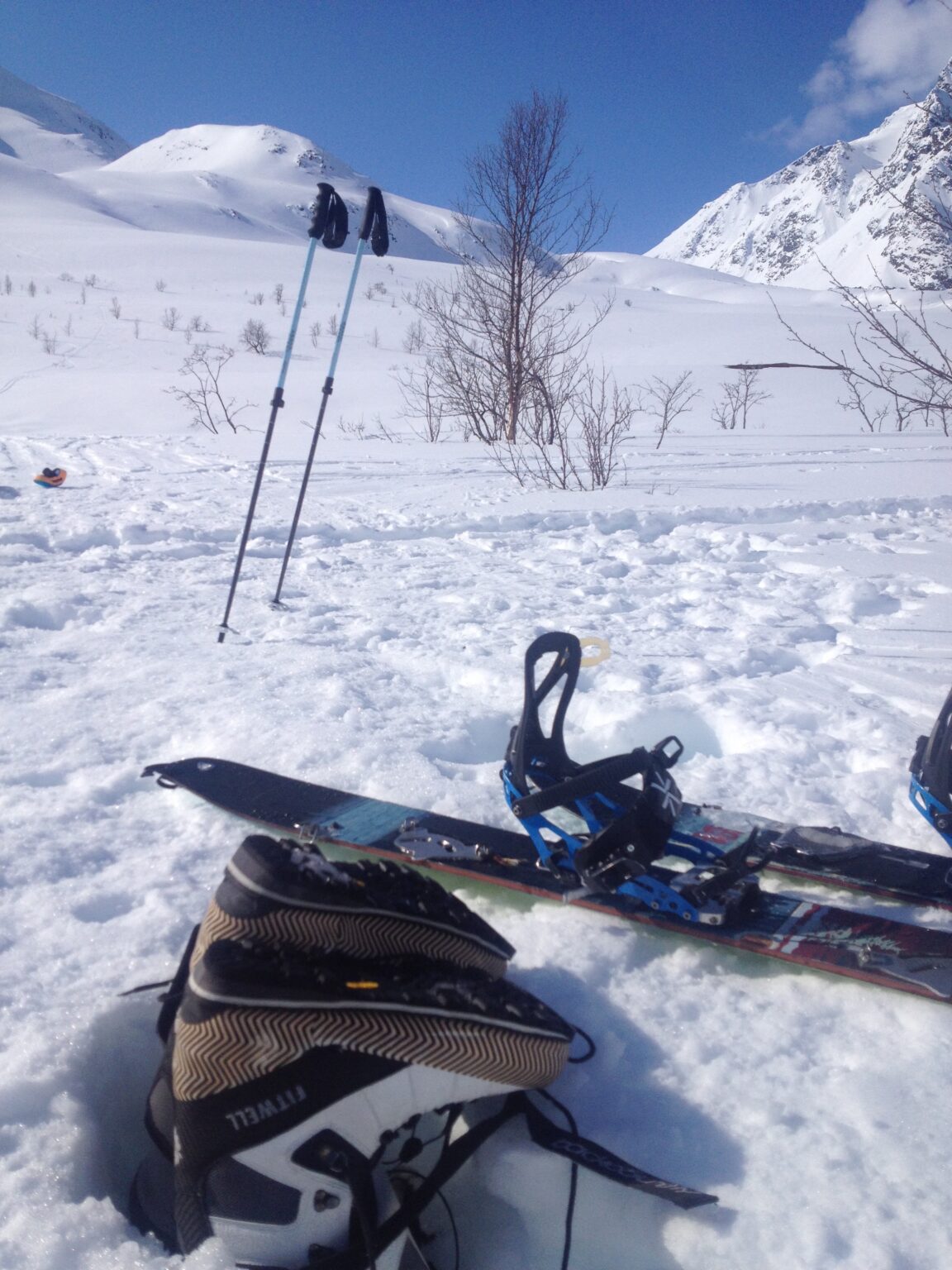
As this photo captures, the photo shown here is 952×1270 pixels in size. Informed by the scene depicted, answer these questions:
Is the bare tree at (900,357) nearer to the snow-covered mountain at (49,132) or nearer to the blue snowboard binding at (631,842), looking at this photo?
the blue snowboard binding at (631,842)

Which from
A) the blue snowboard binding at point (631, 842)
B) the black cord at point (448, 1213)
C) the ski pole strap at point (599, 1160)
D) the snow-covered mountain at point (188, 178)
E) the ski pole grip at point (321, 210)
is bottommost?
the black cord at point (448, 1213)

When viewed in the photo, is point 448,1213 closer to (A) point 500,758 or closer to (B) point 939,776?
(A) point 500,758

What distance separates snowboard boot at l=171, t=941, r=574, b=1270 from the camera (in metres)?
1.26

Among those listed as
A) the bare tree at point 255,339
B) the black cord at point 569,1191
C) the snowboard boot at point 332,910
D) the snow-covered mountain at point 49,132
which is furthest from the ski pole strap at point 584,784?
the snow-covered mountain at point 49,132

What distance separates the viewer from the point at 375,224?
4.34 metres

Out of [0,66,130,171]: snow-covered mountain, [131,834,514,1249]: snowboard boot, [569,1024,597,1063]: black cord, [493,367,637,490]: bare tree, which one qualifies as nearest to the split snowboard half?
[569,1024,597,1063]: black cord

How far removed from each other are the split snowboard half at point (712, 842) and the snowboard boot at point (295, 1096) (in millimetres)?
815

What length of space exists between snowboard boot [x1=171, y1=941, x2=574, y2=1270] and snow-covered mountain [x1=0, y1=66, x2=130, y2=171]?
102m

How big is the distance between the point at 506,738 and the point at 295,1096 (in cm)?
190

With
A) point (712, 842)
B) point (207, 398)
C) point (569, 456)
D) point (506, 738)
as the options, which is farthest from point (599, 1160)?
point (207, 398)

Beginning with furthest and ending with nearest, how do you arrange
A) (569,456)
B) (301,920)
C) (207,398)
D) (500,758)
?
1. (207,398)
2. (569,456)
3. (500,758)
4. (301,920)

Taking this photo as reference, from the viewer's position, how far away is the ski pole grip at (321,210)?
13.0ft

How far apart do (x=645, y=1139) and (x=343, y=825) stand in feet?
4.00

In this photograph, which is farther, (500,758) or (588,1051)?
(500,758)
